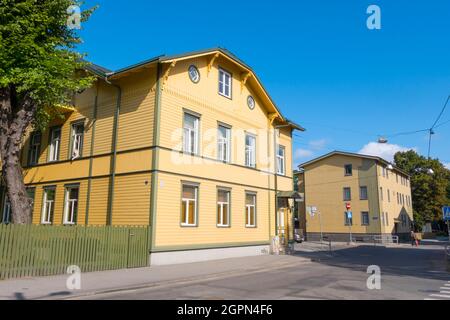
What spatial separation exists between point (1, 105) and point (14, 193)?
367 cm

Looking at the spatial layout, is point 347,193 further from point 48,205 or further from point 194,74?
point 48,205

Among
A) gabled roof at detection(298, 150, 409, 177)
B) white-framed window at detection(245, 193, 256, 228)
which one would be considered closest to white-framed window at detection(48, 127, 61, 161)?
white-framed window at detection(245, 193, 256, 228)

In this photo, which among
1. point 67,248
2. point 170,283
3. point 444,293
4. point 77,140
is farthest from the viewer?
point 77,140

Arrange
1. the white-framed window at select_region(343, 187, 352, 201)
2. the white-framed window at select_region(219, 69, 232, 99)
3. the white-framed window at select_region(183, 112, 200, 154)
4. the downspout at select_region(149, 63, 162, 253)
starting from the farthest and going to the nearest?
the white-framed window at select_region(343, 187, 352, 201) → the white-framed window at select_region(219, 69, 232, 99) → the white-framed window at select_region(183, 112, 200, 154) → the downspout at select_region(149, 63, 162, 253)

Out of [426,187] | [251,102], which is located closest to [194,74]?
[251,102]

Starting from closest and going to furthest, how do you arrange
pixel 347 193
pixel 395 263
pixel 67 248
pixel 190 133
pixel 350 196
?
pixel 67 248, pixel 190 133, pixel 395 263, pixel 350 196, pixel 347 193

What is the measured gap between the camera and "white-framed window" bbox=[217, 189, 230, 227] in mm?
19953

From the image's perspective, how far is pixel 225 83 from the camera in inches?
862

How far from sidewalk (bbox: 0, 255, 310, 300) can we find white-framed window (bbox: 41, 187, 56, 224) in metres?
9.04

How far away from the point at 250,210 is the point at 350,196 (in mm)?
25313

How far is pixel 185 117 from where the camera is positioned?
18.7 m

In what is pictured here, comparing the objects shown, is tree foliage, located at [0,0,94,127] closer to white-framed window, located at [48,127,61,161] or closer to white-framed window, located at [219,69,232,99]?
white-framed window, located at [48,127,61,161]

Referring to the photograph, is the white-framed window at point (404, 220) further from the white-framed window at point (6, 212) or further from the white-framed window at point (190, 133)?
the white-framed window at point (6, 212)
